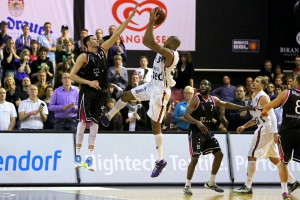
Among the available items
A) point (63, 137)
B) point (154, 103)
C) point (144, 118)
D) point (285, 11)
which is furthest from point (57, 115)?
point (285, 11)

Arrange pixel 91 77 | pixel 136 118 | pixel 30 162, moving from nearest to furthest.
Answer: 1. pixel 91 77
2. pixel 30 162
3. pixel 136 118

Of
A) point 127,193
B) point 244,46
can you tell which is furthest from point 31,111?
point 244,46

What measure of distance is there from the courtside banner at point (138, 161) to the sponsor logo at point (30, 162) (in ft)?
2.06

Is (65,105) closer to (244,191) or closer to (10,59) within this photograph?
(10,59)

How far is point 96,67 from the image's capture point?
38.2ft

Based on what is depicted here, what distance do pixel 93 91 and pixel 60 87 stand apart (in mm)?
3939

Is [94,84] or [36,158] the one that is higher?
[94,84]

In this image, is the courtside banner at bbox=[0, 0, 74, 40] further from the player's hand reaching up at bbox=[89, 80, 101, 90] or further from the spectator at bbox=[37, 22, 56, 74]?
the player's hand reaching up at bbox=[89, 80, 101, 90]

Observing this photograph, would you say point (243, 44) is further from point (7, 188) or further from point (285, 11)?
point (7, 188)

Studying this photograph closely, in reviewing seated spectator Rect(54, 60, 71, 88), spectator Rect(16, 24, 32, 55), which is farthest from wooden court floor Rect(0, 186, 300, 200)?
spectator Rect(16, 24, 32, 55)

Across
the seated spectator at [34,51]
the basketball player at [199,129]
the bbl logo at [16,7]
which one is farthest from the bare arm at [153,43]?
the bbl logo at [16,7]

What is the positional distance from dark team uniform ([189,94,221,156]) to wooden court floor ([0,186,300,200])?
875mm

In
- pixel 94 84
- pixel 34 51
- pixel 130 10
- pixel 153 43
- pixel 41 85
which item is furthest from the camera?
pixel 130 10

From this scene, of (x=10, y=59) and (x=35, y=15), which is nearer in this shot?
(x=10, y=59)
